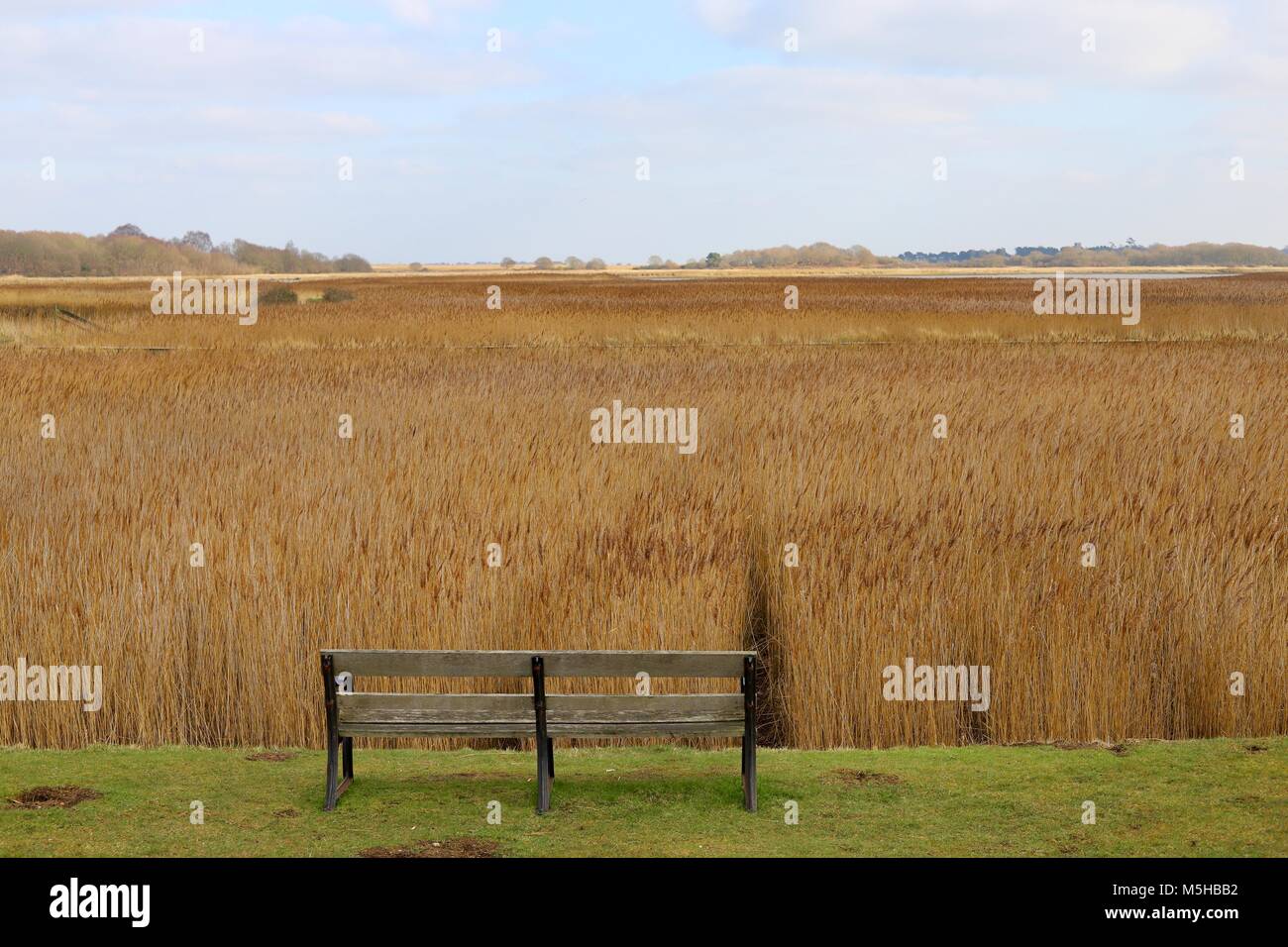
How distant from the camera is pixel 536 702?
249 inches

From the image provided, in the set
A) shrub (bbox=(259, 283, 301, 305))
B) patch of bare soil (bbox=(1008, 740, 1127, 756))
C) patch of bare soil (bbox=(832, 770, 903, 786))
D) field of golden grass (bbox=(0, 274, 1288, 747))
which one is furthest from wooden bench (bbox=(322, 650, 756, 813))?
shrub (bbox=(259, 283, 301, 305))

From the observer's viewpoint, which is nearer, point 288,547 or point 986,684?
point 986,684

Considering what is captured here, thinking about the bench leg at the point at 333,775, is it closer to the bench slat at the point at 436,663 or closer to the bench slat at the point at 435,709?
the bench slat at the point at 435,709

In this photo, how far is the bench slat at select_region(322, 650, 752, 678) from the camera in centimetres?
620

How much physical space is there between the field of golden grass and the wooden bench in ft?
6.24

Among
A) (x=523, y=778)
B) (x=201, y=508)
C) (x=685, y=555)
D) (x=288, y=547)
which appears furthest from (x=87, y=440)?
(x=523, y=778)

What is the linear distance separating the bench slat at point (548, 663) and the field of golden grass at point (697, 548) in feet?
6.77

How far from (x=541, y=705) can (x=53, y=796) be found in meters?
2.59

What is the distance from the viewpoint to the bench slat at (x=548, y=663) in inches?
244

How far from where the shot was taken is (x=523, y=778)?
697cm

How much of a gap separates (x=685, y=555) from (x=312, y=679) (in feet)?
9.10

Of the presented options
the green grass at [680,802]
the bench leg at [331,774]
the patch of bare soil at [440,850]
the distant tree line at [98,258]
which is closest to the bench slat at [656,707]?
the green grass at [680,802]

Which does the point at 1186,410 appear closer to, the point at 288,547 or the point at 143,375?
the point at 288,547

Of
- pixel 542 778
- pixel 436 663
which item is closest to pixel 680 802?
pixel 542 778
